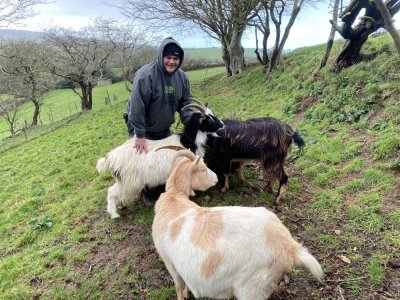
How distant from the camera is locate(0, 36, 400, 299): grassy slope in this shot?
3572mm

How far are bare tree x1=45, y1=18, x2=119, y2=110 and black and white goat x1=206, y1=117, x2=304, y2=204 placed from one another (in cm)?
2032

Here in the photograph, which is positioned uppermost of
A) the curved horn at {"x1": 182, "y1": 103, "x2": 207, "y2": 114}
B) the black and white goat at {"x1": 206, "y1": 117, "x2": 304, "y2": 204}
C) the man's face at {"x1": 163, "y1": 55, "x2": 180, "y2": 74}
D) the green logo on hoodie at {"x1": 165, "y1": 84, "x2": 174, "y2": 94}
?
the man's face at {"x1": 163, "y1": 55, "x2": 180, "y2": 74}

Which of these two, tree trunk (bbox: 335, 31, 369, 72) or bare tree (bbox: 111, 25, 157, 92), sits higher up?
bare tree (bbox: 111, 25, 157, 92)

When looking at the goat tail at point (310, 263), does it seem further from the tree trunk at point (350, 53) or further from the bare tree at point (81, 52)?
the bare tree at point (81, 52)

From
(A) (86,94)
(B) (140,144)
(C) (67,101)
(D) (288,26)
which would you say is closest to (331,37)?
(D) (288,26)

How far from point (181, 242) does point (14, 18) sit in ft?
58.9

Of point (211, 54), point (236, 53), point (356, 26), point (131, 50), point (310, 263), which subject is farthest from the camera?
point (211, 54)

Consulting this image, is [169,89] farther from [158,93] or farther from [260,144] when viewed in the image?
[260,144]

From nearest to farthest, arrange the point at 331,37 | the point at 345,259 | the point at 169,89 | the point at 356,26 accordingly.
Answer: the point at 345,259, the point at 169,89, the point at 356,26, the point at 331,37

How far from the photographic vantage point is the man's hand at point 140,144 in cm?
479

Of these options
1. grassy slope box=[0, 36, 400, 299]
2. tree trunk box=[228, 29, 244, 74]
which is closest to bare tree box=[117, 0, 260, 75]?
tree trunk box=[228, 29, 244, 74]

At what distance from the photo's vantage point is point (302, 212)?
461 centimetres

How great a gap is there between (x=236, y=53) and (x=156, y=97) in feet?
49.2

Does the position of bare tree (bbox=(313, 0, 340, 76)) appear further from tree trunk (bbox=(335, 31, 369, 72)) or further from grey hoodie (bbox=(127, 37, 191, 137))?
grey hoodie (bbox=(127, 37, 191, 137))
